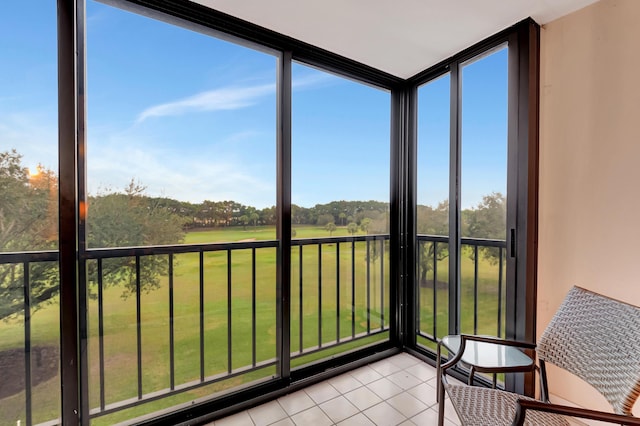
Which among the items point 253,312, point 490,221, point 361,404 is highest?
point 490,221

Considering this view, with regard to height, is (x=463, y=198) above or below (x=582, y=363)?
above

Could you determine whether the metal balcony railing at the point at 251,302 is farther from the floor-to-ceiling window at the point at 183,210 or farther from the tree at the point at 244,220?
the tree at the point at 244,220

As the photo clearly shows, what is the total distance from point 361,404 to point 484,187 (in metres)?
1.74

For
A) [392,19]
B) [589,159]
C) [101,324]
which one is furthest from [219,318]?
[589,159]

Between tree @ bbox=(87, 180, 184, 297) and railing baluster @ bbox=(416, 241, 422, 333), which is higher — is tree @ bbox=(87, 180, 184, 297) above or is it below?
above

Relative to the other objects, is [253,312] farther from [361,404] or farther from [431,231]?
[431,231]

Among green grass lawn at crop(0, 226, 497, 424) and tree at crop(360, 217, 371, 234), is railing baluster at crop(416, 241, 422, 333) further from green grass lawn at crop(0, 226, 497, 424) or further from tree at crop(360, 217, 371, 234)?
Result: tree at crop(360, 217, 371, 234)

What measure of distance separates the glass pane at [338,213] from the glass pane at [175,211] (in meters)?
0.28

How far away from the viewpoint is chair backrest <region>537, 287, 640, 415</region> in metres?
1.08

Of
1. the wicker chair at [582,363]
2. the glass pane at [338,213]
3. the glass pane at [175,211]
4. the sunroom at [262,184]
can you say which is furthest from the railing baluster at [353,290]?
the wicker chair at [582,363]

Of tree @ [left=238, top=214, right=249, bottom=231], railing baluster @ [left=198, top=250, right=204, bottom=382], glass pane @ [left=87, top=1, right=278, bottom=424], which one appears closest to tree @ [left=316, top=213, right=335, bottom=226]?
glass pane @ [left=87, top=1, right=278, bottom=424]

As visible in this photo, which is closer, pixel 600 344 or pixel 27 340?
pixel 600 344

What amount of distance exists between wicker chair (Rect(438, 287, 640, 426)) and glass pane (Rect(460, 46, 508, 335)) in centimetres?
67

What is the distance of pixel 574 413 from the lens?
0.93m
